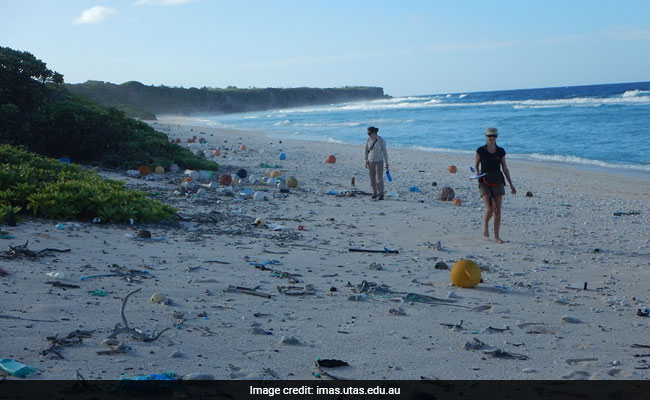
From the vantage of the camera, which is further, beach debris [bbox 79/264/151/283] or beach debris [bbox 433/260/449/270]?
beach debris [bbox 433/260/449/270]

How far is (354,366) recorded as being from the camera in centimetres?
371

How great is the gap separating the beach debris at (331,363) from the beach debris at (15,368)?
5.18ft

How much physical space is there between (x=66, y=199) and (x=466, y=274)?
4.62m

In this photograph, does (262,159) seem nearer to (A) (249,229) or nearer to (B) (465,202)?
(B) (465,202)

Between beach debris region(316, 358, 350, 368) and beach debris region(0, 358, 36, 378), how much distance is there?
1.58 m

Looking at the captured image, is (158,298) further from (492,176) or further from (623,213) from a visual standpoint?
(623,213)

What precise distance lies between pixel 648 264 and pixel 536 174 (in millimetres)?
9786

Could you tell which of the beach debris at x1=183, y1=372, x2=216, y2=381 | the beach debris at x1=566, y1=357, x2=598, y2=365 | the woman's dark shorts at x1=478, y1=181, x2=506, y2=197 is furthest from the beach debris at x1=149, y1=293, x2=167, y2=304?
the woman's dark shorts at x1=478, y1=181, x2=506, y2=197

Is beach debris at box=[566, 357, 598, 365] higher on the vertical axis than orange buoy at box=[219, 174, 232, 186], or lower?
lower

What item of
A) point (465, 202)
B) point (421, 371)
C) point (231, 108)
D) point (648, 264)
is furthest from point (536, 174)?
point (231, 108)

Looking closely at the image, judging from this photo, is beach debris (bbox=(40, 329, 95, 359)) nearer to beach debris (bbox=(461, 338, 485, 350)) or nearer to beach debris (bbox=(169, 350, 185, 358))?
beach debris (bbox=(169, 350, 185, 358))

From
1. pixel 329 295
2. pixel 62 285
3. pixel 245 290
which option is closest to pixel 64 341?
pixel 62 285

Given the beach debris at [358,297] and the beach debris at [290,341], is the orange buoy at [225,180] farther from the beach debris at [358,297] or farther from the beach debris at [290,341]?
the beach debris at [290,341]

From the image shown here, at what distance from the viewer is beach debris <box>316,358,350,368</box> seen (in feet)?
12.1
